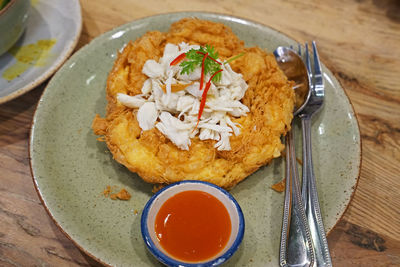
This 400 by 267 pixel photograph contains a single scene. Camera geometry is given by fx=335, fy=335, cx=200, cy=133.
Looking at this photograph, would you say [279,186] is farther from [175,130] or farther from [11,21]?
[11,21]

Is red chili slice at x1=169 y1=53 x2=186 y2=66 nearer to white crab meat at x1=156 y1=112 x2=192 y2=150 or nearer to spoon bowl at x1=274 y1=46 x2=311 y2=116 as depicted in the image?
white crab meat at x1=156 y1=112 x2=192 y2=150

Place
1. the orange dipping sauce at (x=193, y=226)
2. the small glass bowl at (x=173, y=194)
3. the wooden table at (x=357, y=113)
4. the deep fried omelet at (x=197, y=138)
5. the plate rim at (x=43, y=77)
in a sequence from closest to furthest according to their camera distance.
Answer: the small glass bowl at (x=173, y=194), the orange dipping sauce at (x=193, y=226), the deep fried omelet at (x=197, y=138), the wooden table at (x=357, y=113), the plate rim at (x=43, y=77)

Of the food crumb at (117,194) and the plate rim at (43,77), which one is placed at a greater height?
the plate rim at (43,77)

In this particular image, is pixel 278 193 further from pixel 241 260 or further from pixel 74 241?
pixel 74 241

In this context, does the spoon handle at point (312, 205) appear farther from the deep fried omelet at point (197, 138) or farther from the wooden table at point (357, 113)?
the wooden table at point (357, 113)

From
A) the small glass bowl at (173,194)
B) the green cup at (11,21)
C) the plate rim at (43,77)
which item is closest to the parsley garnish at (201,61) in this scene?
the small glass bowl at (173,194)

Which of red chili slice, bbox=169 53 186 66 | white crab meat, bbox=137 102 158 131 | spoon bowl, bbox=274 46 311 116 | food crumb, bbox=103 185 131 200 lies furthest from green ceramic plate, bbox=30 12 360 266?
red chili slice, bbox=169 53 186 66
